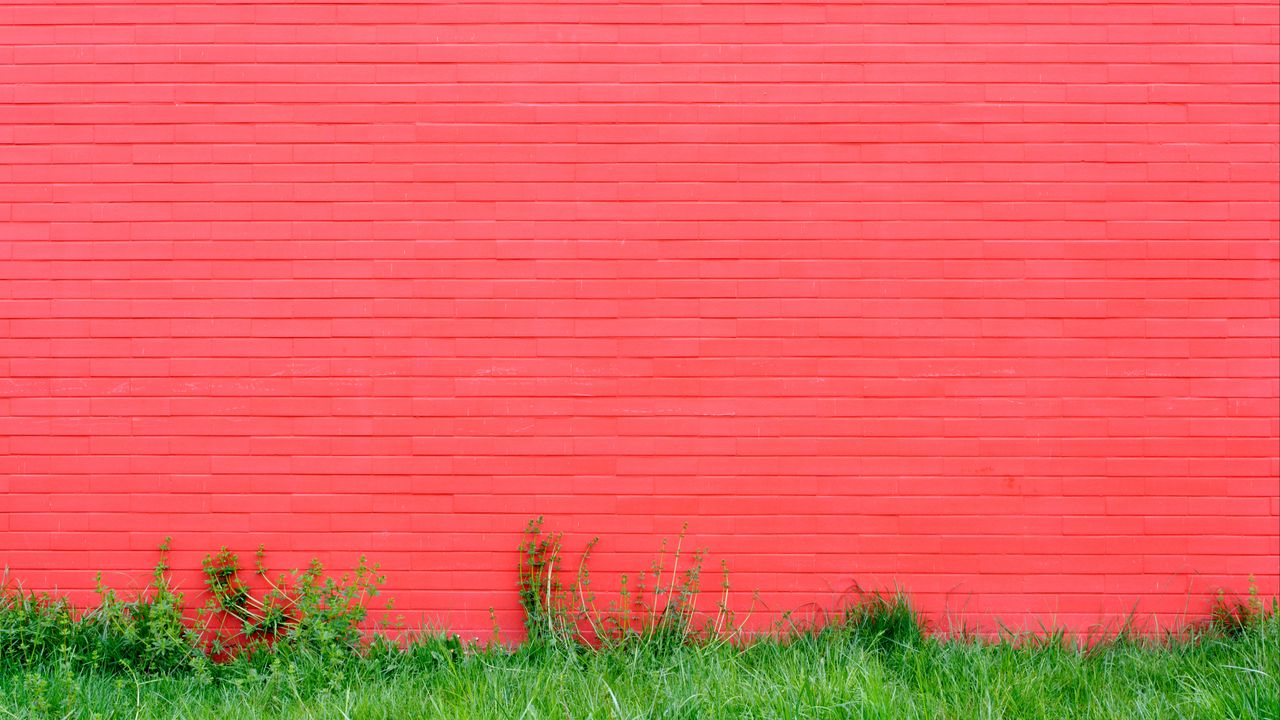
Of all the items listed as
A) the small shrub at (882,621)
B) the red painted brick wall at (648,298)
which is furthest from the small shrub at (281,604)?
the small shrub at (882,621)

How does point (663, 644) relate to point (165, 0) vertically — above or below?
below

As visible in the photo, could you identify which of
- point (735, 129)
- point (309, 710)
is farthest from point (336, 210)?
point (309, 710)

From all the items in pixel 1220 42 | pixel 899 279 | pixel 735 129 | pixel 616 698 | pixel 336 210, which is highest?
pixel 1220 42

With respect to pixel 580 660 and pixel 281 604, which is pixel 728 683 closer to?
pixel 580 660

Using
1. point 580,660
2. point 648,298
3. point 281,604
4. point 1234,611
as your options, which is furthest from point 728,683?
point 1234,611

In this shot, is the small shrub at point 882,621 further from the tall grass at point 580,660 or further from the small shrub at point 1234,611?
the small shrub at point 1234,611

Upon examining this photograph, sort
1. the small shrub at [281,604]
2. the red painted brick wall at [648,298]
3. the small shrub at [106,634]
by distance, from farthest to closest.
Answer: the red painted brick wall at [648,298], the small shrub at [281,604], the small shrub at [106,634]

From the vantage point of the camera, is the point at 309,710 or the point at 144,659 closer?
the point at 309,710

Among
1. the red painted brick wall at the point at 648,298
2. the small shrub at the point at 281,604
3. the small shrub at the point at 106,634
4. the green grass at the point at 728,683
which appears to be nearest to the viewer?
the green grass at the point at 728,683

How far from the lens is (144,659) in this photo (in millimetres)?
4027

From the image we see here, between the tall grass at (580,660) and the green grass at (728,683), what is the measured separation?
1 centimetres

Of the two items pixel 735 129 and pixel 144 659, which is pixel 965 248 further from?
pixel 144 659

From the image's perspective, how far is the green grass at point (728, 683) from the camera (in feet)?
11.1

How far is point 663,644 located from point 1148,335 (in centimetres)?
271
